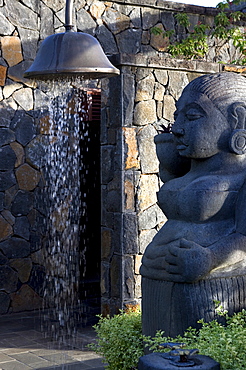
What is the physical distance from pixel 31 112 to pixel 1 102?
39 cm

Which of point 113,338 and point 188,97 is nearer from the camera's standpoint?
point 188,97

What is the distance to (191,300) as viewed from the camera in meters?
3.60

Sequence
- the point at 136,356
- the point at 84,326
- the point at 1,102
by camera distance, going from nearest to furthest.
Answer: the point at 136,356
the point at 84,326
the point at 1,102

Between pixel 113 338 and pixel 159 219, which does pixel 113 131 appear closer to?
pixel 159 219

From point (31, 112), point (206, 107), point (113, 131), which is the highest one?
point (31, 112)

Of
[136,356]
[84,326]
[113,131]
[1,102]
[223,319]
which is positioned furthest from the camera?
[1,102]

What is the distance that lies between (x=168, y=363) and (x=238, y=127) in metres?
1.48

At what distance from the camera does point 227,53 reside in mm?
9039

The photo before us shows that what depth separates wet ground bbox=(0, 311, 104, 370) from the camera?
5.62m

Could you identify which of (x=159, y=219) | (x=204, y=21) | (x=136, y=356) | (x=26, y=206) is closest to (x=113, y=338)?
(x=136, y=356)

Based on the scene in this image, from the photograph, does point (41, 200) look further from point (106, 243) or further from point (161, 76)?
point (161, 76)

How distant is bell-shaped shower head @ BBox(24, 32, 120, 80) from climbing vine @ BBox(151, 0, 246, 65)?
3.70 meters

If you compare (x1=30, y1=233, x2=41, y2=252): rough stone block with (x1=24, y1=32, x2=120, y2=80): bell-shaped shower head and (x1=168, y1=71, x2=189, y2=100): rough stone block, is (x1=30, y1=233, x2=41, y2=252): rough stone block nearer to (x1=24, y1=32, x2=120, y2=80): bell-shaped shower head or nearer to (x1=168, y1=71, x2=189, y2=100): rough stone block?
(x1=168, y1=71, x2=189, y2=100): rough stone block

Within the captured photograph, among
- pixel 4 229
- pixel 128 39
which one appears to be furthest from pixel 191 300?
pixel 128 39
